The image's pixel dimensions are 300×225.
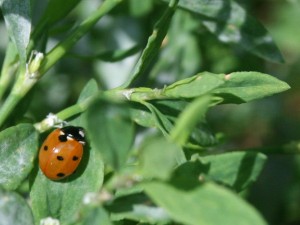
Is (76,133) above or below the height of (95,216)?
below

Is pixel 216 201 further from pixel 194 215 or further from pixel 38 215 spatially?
pixel 38 215

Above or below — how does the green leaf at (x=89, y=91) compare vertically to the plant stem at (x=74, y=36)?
below

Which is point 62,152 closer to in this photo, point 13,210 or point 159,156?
point 13,210

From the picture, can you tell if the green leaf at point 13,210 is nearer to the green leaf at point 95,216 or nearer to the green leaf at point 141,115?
the green leaf at point 95,216

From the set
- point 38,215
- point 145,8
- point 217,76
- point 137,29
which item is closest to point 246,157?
point 217,76

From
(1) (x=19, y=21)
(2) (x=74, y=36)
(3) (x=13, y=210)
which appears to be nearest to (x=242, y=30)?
(2) (x=74, y=36)

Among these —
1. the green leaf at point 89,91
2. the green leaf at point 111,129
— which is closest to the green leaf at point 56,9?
the green leaf at point 89,91

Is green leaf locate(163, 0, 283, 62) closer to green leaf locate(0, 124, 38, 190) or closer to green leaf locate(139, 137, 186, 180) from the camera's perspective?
green leaf locate(0, 124, 38, 190)
